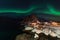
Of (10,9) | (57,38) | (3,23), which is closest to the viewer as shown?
(57,38)

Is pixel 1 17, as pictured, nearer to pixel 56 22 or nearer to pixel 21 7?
pixel 21 7

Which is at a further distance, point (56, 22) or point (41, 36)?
point (56, 22)

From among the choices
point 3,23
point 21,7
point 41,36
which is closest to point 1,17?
point 3,23

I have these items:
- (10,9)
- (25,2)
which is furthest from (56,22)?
(10,9)

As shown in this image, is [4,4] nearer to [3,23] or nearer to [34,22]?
[3,23]

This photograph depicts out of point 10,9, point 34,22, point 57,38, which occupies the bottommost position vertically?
point 57,38

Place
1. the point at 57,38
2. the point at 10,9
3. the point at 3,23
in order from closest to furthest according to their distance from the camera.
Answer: the point at 57,38, the point at 3,23, the point at 10,9

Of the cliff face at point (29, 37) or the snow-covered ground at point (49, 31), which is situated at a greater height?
the snow-covered ground at point (49, 31)

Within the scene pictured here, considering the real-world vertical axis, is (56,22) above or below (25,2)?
below

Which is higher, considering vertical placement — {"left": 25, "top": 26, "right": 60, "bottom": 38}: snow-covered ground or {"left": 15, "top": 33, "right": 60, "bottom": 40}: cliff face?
{"left": 25, "top": 26, "right": 60, "bottom": 38}: snow-covered ground
